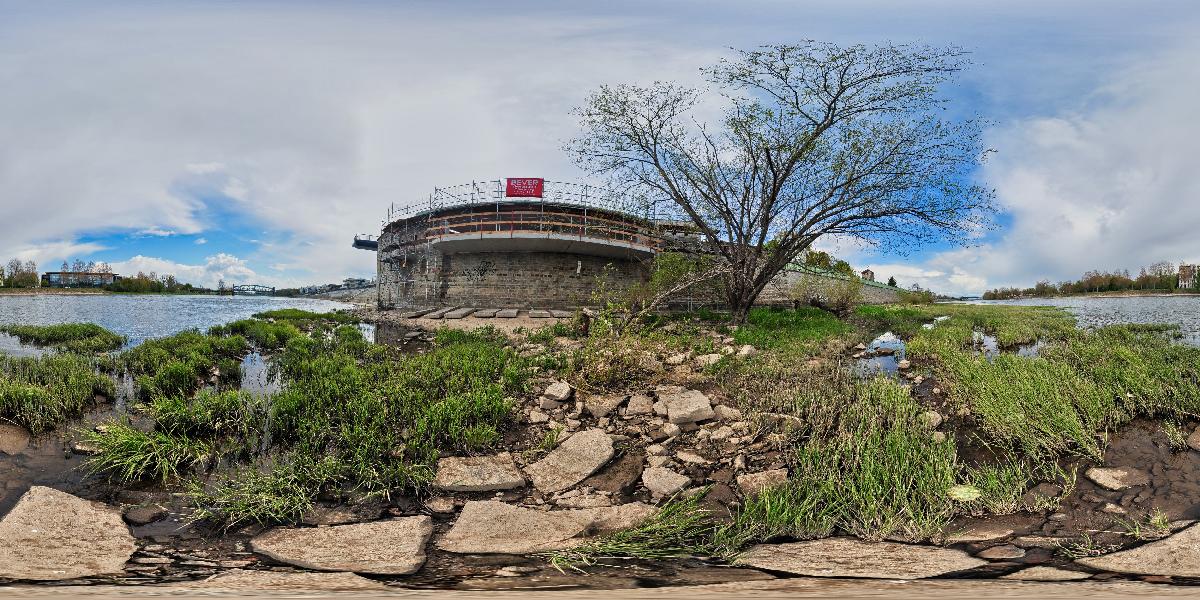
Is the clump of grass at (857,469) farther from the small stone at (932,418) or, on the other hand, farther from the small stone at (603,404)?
the small stone at (603,404)

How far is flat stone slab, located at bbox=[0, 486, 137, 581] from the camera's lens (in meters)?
2.52

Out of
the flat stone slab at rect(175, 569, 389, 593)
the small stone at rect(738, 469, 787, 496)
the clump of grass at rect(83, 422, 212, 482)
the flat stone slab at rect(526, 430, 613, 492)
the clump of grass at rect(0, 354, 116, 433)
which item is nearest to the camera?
the flat stone slab at rect(175, 569, 389, 593)

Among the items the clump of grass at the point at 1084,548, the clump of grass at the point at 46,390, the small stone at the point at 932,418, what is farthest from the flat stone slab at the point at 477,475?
the clump of grass at the point at 46,390

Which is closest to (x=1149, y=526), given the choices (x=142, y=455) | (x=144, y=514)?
(x=144, y=514)

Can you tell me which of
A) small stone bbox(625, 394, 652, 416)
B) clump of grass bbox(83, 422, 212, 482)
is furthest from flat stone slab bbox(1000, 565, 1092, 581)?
clump of grass bbox(83, 422, 212, 482)

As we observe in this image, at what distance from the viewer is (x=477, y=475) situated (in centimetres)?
391

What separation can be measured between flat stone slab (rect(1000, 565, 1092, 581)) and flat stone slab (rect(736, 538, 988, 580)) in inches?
5.7

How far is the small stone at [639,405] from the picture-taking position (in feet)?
18.2

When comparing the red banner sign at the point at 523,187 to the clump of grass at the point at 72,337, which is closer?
the clump of grass at the point at 72,337

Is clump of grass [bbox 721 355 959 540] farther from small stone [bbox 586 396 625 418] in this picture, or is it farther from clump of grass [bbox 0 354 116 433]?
clump of grass [bbox 0 354 116 433]

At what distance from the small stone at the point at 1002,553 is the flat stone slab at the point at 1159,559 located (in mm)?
241

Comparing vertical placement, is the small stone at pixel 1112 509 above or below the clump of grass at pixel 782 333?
below

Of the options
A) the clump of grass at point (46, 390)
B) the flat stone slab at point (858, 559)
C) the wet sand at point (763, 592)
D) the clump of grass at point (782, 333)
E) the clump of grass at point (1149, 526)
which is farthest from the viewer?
the clump of grass at point (782, 333)

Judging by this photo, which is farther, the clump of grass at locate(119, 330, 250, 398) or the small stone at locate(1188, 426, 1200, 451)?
the clump of grass at locate(119, 330, 250, 398)
